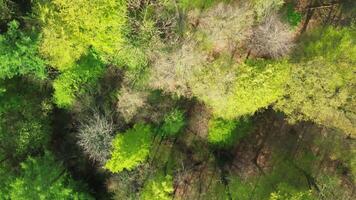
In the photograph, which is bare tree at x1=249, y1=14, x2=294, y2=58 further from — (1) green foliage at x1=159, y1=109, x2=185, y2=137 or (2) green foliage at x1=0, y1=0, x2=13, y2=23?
(2) green foliage at x1=0, y1=0, x2=13, y2=23

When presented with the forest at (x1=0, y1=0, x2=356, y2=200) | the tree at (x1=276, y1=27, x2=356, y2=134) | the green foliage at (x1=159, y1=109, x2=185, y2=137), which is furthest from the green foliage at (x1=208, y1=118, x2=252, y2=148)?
the tree at (x1=276, y1=27, x2=356, y2=134)

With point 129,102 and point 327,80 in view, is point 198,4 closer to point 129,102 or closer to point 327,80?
point 129,102

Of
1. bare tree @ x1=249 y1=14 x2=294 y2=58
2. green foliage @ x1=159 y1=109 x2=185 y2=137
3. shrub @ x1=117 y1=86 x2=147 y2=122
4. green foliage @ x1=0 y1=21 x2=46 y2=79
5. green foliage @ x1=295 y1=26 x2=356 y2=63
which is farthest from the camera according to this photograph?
green foliage @ x1=159 y1=109 x2=185 y2=137

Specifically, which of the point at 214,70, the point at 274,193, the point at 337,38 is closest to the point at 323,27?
the point at 337,38

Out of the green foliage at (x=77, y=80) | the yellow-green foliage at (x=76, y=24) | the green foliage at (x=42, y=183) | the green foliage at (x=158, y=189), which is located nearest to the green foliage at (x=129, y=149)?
the green foliage at (x=158, y=189)

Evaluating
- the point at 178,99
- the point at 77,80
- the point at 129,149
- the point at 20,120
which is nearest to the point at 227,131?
the point at 178,99

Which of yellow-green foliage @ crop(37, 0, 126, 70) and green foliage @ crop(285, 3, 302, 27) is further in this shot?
green foliage @ crop(285, 3, 302, 27)

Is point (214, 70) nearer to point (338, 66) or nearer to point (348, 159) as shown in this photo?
point (338, 66)
